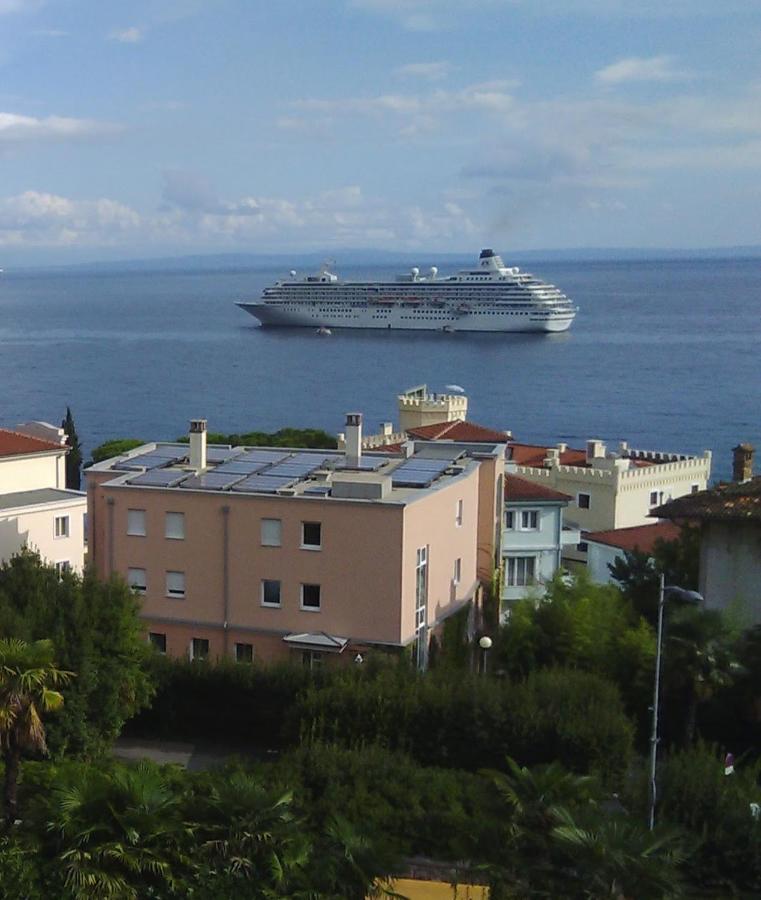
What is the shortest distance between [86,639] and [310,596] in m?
5.98

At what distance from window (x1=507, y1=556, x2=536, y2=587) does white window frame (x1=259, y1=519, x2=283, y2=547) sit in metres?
9.78

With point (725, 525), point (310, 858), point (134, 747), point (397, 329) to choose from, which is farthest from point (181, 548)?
point (397, 329)

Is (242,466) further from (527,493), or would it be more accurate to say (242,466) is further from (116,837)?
(116,837)

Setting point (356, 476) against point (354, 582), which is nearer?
point (354, 582)

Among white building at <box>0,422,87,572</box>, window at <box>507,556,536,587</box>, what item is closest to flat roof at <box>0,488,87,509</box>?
white building at <box>0,422,87,572</box>

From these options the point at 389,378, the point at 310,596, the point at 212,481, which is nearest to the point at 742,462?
the point at 310,596

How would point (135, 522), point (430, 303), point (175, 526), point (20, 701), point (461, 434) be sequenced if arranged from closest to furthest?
point (20, 701) < point (175, 526) < point (135, 522) < point (461, 434) < point (430, 303)

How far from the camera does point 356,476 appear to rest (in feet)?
81.4

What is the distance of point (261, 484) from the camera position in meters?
24.5

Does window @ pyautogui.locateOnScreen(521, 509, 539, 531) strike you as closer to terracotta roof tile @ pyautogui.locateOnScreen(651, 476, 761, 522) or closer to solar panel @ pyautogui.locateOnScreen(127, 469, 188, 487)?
solar panel @ pyautogui.locateOnScreen(127, 469, 188, 487)

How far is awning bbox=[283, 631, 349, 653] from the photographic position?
73.8ft

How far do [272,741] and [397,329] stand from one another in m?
151

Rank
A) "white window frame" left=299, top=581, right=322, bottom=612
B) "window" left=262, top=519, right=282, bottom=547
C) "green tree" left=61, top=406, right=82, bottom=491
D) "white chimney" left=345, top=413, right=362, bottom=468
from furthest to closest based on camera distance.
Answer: "green tree" left=61, top=406, right=82, bottom=491 < "white chimney" left=345, top=413, right=362, bottom=468 < "window" left=262, top=519, right=282, bottom=547 < "white window frame" left=299, top=581, right=322, bottom=612

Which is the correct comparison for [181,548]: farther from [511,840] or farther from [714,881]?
[511,840]
